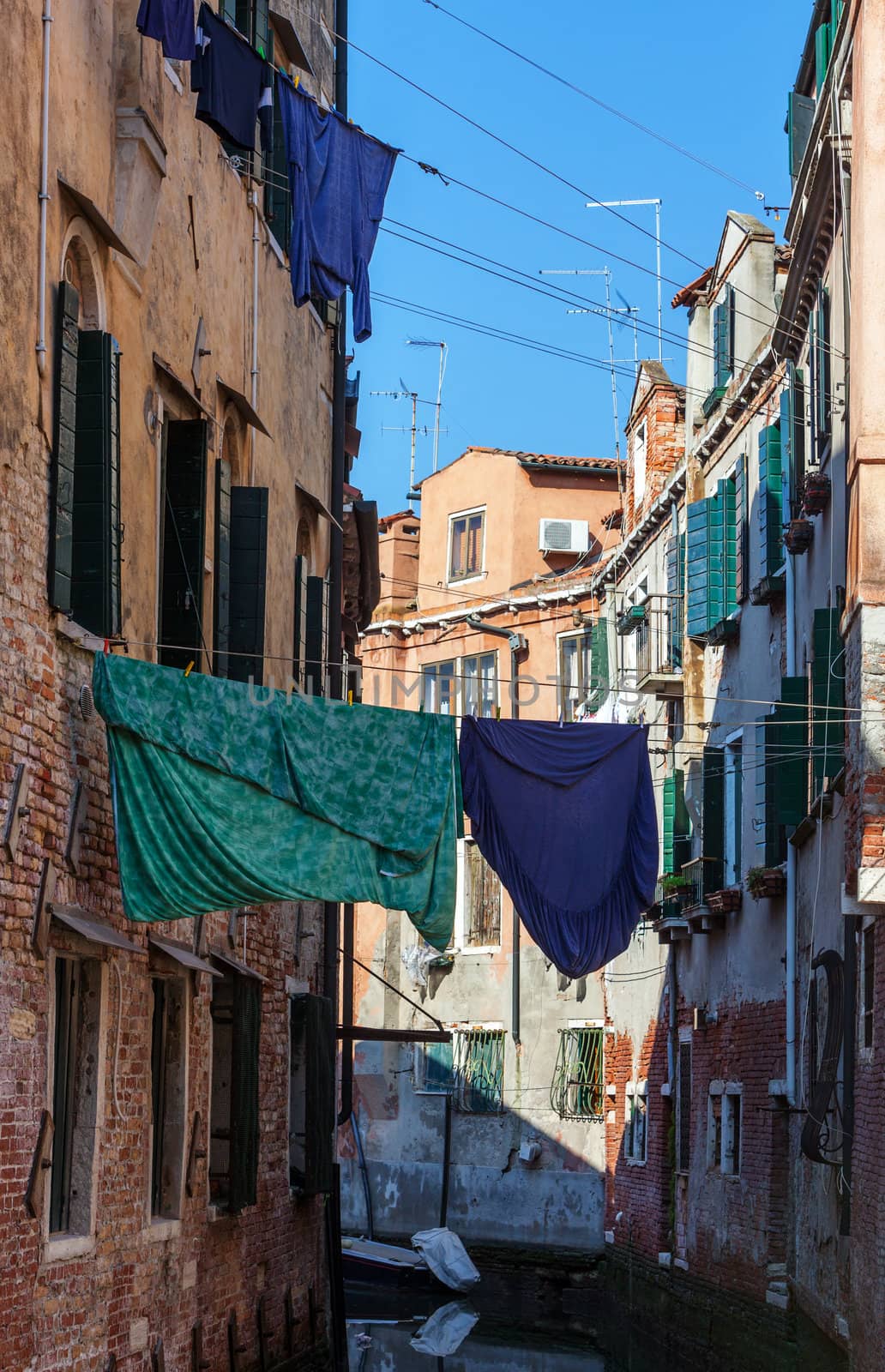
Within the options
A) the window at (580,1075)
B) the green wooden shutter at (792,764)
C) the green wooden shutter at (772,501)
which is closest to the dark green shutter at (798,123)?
the green wooden shutter at (772,501)

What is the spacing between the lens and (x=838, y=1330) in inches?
556

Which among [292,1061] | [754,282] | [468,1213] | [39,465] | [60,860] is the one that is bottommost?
[468,1213]

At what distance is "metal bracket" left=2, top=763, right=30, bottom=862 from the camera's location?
351 inches

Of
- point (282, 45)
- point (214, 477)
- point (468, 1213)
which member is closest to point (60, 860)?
point (214, 477)

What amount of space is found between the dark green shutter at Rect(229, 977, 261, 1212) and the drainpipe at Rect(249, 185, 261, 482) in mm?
3959

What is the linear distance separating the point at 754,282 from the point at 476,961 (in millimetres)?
12876

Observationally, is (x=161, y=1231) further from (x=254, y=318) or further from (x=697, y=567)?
→ (x=697, y=567)

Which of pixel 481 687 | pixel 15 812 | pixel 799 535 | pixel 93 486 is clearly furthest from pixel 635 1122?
pixel 15 812

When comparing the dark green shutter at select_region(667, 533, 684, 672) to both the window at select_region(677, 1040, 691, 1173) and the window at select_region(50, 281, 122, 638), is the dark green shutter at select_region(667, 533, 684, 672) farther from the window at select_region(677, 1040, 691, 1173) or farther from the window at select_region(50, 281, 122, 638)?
the window at select_region(50, 281, 122, 638)

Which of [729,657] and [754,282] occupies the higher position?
[754,282]

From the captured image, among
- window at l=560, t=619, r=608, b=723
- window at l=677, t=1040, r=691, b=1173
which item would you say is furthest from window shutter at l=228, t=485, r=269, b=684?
window at l=560, t=619, r=608, b=723

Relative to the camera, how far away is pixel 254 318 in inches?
585

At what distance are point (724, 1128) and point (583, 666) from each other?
39.4 ft

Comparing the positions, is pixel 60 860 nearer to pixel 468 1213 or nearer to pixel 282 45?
pixel 282 45
